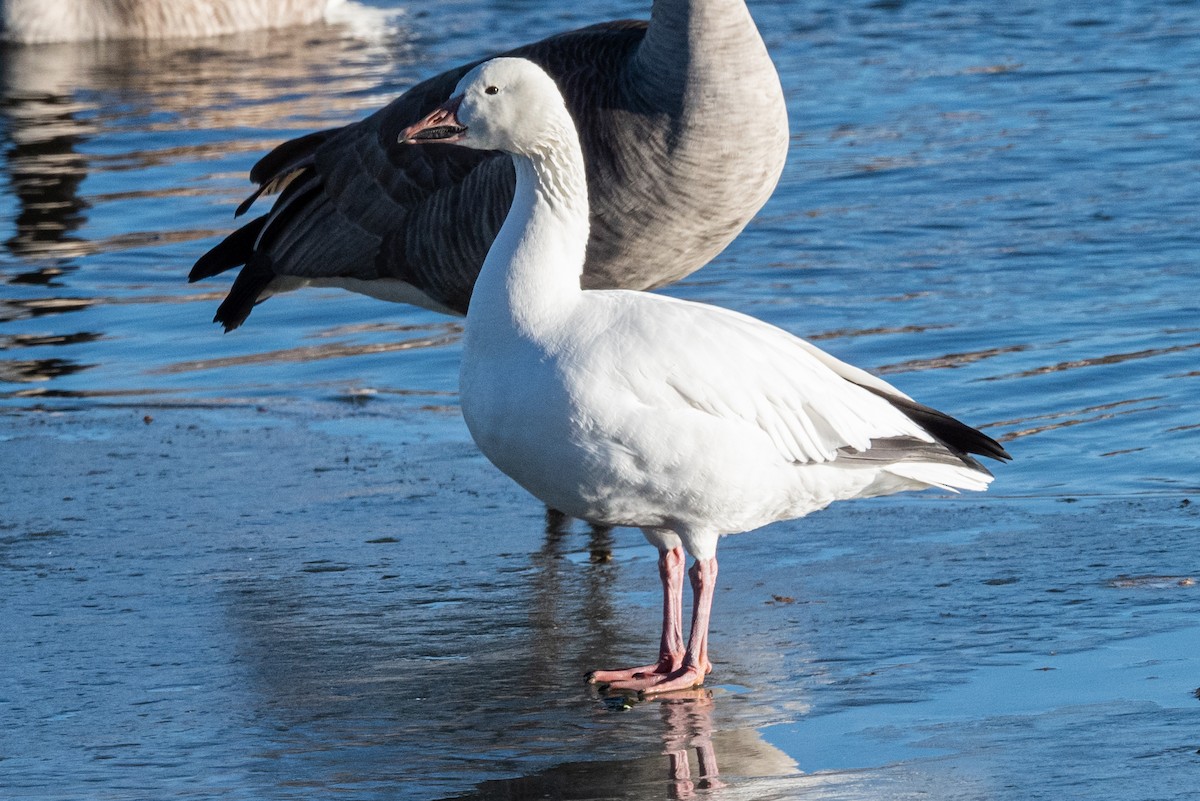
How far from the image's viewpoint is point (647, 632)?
5.62 meters

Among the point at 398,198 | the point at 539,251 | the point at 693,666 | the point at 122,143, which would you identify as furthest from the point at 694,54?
the point at 122,143

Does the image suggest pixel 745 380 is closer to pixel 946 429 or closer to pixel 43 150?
pixel 946 429

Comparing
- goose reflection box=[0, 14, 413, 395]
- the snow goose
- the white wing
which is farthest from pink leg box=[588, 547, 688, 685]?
goose reflection box=[0, 14, 413, 395]

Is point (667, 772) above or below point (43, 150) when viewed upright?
above

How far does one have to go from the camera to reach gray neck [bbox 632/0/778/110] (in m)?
6.97

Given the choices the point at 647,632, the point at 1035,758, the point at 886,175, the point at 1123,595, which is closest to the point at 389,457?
the point at 647,632

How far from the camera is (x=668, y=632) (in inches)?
204

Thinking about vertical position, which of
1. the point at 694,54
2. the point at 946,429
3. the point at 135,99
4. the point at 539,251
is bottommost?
the point at 135,99

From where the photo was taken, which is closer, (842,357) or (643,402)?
(643,402)

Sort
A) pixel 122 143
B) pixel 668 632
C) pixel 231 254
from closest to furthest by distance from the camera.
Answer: pixel 668 632
pixel 231 254
pixel 122 143

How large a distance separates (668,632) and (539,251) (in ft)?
3.67

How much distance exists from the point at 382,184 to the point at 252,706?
3437mm

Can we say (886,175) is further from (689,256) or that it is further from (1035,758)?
(1035,758)

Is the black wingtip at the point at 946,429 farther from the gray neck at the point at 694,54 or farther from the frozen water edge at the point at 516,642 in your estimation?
the gray neck at the point at 694,54
